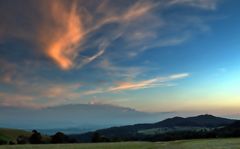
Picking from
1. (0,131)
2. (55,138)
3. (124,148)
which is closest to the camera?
(124,148)

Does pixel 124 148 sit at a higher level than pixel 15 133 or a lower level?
lower

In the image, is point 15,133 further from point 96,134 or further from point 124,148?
point 124,148

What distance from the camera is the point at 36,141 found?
120562 millimetres

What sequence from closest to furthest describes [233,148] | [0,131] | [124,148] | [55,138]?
1. [233,148]
2. [124,148]
3. [55,138]
4. [0,131]

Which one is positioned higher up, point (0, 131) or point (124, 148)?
point (0, 131)

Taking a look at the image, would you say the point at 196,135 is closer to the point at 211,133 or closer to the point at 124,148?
the point at 211,133

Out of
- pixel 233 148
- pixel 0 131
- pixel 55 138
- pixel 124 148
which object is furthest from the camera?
pixel 0 131

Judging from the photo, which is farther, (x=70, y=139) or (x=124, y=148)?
(x=70, y=139)

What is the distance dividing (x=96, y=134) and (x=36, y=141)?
69.4 ft

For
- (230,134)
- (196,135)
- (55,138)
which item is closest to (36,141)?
(55,138)

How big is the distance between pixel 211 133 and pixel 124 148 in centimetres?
7260

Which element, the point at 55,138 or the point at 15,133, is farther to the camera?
the point at 15,133

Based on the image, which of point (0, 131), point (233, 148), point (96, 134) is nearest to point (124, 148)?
point (233, 148)

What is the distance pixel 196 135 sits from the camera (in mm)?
124500
